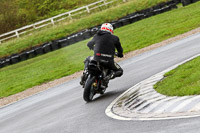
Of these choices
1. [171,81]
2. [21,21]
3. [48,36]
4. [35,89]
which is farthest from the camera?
[21,21]

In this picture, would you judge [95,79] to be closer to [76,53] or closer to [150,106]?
[150,106]

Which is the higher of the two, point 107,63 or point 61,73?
point 107,63

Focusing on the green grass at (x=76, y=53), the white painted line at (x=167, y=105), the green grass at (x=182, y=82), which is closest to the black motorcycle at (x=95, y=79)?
the green grass at (x=182, y=82)

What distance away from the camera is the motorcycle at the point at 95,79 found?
34.6ft

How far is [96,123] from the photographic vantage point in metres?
8.15

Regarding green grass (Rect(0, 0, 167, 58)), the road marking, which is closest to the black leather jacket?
the road marking

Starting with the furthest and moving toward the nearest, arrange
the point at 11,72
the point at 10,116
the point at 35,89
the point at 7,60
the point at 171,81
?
1. the point at 7,60
2. the point at 11,72
3. the point at 35,89
4. the point at 10,116
5. the point at 171,81

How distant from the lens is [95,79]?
34.9 ft

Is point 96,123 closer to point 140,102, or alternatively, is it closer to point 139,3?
point 140,102

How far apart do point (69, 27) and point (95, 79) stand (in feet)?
96.3

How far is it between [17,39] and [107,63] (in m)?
30.9

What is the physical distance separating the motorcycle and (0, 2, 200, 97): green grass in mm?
9378

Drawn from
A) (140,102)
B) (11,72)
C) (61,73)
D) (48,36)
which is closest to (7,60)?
(11,72)

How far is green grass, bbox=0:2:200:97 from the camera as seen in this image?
71.5 ft
